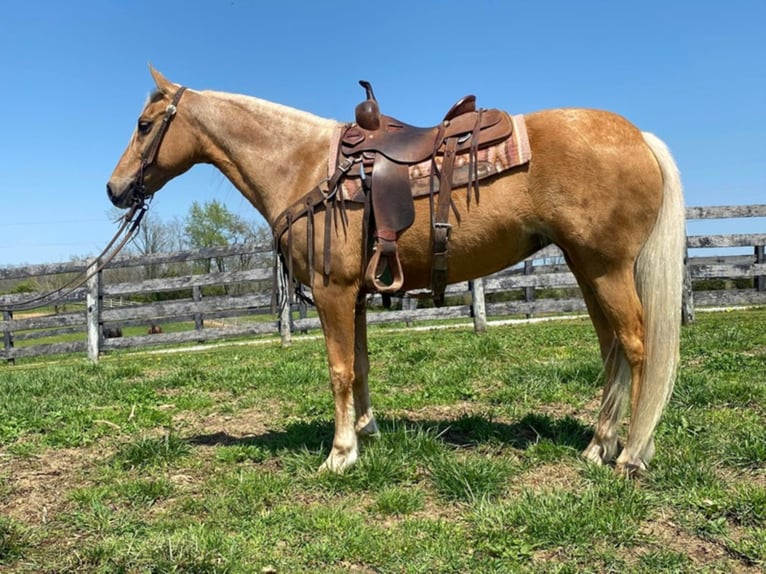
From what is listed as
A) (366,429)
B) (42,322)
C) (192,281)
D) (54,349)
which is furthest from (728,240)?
(42,322)

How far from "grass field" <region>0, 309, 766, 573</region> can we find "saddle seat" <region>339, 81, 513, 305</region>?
1.26m

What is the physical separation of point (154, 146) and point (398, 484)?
299 cm

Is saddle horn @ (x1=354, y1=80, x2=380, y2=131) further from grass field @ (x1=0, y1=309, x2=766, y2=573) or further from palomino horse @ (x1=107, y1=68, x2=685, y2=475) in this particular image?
grass field @ (x1=0, y1=309, x2=766, y2=573)

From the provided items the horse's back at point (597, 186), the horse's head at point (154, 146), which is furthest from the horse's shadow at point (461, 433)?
the horse's head at point (154, 146)

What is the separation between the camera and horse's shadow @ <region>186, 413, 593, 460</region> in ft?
13.3

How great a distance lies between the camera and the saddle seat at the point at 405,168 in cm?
357

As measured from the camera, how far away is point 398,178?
3.62 meters

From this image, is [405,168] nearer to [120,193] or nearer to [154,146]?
[154,146]

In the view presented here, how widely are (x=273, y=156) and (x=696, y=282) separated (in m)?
16.5

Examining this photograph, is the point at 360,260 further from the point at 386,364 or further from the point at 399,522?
the point at 386,364

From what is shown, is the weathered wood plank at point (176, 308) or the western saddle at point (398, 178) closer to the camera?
the western saddle at point (398, 178)

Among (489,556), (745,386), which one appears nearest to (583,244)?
(489,556)

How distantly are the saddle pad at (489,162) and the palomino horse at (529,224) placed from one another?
0.19ft

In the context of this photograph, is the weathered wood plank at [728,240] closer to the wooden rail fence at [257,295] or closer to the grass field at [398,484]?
the wooden rail fence at [257,295]
